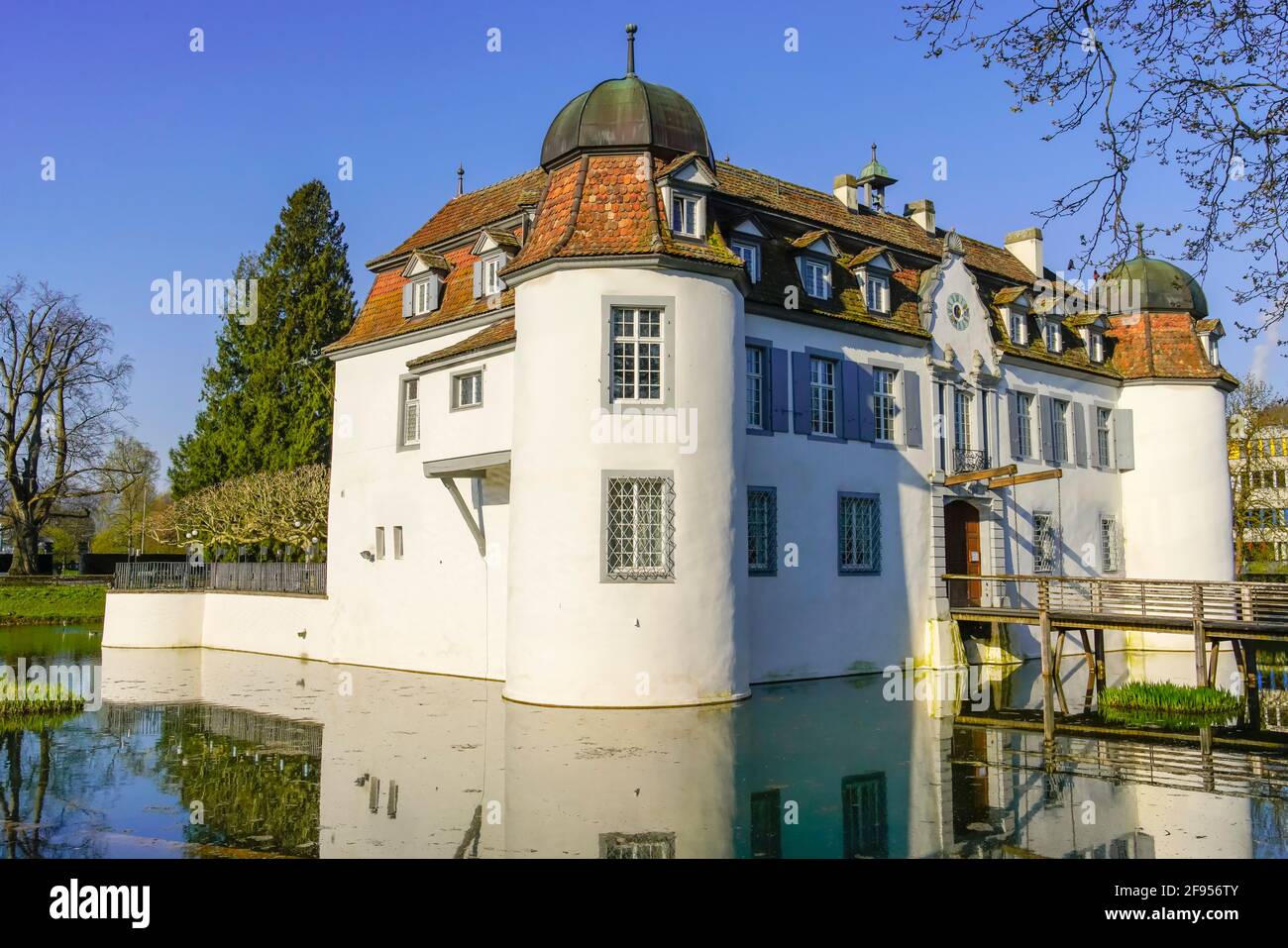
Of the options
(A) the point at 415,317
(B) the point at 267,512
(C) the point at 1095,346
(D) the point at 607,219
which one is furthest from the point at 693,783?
(B) the point at 267,512

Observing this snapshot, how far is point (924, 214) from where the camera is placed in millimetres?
27375

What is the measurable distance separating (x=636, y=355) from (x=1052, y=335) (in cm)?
1499

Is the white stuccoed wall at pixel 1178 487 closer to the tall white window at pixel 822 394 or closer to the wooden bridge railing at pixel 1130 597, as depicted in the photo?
the wooden bridge railing at pixel 1130 597

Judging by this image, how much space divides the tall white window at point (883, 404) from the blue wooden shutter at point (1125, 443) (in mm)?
9899

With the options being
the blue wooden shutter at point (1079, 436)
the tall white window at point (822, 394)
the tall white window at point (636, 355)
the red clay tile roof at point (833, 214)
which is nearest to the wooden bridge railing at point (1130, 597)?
the blue wooden shutter at point (1079, 436)

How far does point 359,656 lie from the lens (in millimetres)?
22797

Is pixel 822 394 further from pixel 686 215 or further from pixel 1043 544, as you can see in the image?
pixel 1043 544

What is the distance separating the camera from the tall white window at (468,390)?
1955cm

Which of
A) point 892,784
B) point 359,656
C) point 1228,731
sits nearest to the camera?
point 892,784

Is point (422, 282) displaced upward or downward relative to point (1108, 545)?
upward

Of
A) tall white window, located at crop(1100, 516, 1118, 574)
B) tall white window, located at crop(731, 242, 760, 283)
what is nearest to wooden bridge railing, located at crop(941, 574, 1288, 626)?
tall white window, located at crop(1100, 516, 1118, 574)
